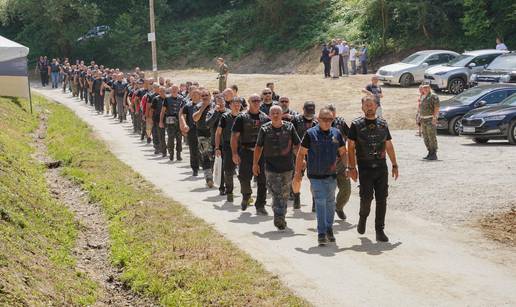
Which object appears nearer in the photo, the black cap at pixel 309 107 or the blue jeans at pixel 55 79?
the black cap at pixel 309 107

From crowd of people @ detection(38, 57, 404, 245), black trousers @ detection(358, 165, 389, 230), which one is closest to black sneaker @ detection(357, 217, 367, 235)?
crowd of people @ detection(38, 57, 404, 245)

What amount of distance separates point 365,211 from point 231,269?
2404 mm

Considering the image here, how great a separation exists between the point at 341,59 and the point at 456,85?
733cm

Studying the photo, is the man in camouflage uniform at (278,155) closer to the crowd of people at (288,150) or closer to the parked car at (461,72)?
the crowd of people at (288,150)

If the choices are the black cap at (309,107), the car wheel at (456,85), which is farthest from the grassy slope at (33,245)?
the car wheel at (456,85)

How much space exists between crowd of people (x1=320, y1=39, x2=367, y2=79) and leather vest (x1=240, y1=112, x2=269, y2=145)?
23.2 meters

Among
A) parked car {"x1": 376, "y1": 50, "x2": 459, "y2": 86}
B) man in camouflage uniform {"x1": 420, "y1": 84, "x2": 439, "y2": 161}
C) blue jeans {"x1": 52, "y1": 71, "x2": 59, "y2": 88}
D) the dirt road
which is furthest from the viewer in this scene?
blue jeans {"x1": 52, "y1": 71, "x2": 59, "y2": 88}

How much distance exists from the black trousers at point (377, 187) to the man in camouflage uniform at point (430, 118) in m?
7.03

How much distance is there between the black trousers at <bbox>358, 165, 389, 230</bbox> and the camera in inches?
414

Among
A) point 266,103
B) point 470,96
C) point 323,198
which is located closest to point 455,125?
point 470,96

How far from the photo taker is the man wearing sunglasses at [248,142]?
12219 millimetres

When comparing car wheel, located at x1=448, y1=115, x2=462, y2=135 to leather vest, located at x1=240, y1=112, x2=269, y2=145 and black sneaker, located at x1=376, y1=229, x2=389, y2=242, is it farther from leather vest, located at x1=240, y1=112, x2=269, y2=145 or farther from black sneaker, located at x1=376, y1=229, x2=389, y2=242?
black sneaker, located at x1=376, y1=229, x2=389, y2=242

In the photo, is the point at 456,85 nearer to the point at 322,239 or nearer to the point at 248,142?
the point at 248,142

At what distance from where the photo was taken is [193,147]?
16250 millimetres
